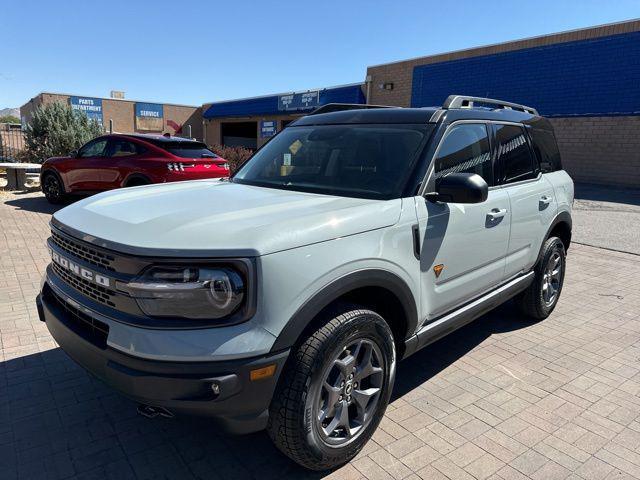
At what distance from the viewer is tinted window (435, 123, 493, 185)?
3149 millimetres

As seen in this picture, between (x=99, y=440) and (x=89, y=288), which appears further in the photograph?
(x=99, y=440)

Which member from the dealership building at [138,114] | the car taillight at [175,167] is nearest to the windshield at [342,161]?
the car taillight at [175,167]

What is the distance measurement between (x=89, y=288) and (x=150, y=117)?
42.7 metres

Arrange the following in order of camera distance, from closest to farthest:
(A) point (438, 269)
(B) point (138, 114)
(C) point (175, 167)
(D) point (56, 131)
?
(A) point (438, 269) → (C) point (175, 167) → (D) point (56, 131) → (B) point (138, 114)

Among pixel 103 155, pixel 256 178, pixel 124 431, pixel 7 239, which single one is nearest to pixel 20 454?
pixel 124 431

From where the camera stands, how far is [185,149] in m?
9.52

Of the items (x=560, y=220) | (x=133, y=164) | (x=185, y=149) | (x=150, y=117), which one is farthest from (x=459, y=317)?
(x=150, y=117)

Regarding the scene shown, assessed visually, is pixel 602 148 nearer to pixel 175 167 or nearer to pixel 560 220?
pixel 560 220

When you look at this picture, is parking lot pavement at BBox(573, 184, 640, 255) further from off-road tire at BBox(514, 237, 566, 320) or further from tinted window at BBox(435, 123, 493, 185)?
tinted window at BBox(435, 123, 493, 185)

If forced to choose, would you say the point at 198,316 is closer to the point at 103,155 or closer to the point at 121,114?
the point at 103,155

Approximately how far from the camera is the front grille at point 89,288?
2227 mm

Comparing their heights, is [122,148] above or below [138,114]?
below

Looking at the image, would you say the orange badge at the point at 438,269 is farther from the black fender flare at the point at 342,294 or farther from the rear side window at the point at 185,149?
the rear side window at the point at 185,149

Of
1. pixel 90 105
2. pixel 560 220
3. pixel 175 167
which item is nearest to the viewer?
pixel 560 220
